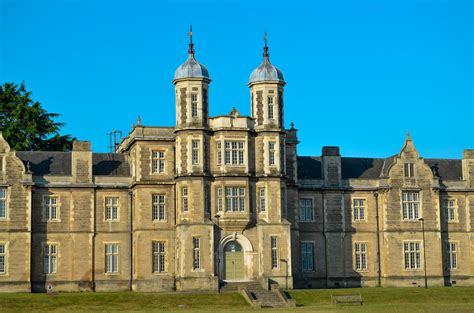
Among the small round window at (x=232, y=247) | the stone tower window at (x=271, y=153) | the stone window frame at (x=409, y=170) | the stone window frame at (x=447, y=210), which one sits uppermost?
the stone tower window at (x=271, y=153)

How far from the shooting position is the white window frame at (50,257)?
228 feet

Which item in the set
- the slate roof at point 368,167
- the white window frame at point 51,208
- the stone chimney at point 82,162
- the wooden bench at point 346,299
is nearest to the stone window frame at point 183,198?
the stone chimney at point 82,162

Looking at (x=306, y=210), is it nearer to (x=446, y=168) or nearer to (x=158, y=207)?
(x=158, y=207)

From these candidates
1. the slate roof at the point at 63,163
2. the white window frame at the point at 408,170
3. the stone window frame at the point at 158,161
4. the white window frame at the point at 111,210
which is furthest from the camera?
the white window frame at the point at 408,170

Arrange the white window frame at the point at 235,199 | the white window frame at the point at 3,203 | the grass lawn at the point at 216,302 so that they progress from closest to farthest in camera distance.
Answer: the grass lawn at the point at 216,302
the white window frame at the point at 235,199
the white window frame at the point at 3,203

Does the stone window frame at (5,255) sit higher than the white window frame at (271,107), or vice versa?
the white window frame at (271,107)

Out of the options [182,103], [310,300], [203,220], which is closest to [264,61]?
[182,103]

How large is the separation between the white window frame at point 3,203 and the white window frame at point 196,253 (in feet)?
40.9

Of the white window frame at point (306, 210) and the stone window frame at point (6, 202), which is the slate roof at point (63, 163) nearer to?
the stone window frame at point (6, 202)

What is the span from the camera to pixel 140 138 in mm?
70000

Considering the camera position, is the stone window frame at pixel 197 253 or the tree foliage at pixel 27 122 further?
the tree foliage at pixel 27 122

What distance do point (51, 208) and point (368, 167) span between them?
23.8 meters

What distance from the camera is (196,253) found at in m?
67.4

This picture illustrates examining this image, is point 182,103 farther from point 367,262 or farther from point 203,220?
point 367,262
